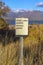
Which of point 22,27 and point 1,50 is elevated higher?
point 22,27

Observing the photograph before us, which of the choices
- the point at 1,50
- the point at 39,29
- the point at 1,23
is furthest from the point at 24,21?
the point at 1,23

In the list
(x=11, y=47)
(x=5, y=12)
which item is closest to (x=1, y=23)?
(x=5, y=12)

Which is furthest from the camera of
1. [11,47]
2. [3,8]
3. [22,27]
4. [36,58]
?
[3,8]

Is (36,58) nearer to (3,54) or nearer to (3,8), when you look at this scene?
(3,54)

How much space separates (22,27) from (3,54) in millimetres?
2002

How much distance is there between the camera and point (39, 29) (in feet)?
43.2

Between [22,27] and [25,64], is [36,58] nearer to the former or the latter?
[25,64]

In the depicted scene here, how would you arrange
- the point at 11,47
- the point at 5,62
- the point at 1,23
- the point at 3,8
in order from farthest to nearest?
the point at 3,8 < the point at 1,23 < the point at 11,47 < the point at 5,62

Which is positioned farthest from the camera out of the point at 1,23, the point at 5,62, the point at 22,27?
the point at 1,23

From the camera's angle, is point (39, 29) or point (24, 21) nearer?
point (24, 21)

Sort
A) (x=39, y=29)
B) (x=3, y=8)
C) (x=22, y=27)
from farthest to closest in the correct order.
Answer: (x=3, y=8) → (x=39, y=29) → (x=22, y=27)

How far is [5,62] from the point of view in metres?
7.29

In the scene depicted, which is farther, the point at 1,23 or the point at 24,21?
the point at 1,23

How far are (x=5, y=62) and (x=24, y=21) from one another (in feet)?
5.87
